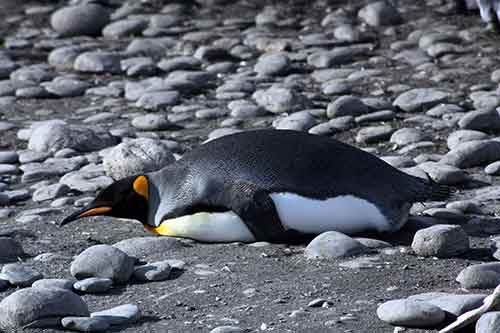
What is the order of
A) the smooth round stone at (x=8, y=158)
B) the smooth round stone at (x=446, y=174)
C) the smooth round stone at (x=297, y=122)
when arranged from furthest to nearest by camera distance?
the smooth round stone at (x=297, y=122), the smooth round stone at (x=8, y=158), the smooth round stone at (x=446, y=174)

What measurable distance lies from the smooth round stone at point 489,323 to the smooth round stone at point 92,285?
123 cm

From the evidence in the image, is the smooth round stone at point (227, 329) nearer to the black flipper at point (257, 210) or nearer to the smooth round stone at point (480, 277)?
the smooth round stone at point (480, 277)

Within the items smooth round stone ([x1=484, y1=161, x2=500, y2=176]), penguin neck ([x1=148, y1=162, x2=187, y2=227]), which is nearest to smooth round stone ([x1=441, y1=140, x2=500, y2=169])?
smooth round stone ([x1=484, y1=161, x2=500, y2=176])

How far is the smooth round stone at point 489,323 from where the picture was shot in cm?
314

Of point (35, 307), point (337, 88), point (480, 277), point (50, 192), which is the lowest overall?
point (337, 88)

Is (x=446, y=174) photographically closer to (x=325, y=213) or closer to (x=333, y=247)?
(x=325, y=213)

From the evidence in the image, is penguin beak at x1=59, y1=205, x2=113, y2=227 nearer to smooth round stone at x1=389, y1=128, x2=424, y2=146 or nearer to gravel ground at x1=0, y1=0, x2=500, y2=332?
gravel ground at x1=0, y1=0, x2=500, y2=332

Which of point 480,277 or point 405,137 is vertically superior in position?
point 480,277

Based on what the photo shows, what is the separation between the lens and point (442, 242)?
4.01 meters

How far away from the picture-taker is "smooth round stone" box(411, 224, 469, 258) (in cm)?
401

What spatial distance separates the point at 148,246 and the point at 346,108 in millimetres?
2213

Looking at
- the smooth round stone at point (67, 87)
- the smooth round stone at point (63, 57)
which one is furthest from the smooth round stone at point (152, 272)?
the smooth round stone at point (63, 57)

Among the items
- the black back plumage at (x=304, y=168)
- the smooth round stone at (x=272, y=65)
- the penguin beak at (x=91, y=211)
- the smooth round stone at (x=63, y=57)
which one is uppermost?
the black back plumage at (x=304, y=168)

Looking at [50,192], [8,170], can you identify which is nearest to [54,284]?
[50,192]
